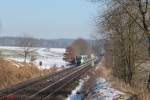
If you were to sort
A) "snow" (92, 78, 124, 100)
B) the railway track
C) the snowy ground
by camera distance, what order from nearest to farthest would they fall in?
the snowy ground → "snow" (92, 78, 124, 100) → the railway track

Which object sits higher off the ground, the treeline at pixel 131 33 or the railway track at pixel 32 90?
the treeline at pixel 131 33

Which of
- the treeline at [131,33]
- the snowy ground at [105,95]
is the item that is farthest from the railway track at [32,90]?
the treeline at [131,33]

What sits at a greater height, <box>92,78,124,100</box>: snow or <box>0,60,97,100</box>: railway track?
<box>92,78,124,100</box>: snow

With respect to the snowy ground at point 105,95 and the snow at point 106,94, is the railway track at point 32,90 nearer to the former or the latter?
the snowy ground at point 105,95

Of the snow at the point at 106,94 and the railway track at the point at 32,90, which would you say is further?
the railway track at the point at 32,90

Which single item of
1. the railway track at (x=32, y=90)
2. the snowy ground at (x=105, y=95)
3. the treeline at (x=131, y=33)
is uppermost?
the treeline at (x=131, y=33)

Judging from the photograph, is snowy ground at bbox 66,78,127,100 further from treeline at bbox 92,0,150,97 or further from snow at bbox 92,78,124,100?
treeline at bbox 92,0,150,97

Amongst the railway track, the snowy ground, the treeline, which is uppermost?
the treeline

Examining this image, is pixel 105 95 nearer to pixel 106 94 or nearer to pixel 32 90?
pixel 106 94

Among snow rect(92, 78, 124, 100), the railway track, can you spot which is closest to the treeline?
snow rect(92, 78, 124, 100)

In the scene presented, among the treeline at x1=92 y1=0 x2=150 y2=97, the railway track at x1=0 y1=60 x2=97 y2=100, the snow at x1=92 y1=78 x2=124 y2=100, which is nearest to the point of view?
the snow at x1=92 y1=78 x2=124 y2=100

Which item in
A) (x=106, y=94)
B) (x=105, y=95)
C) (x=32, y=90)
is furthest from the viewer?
(x=32, y=90)

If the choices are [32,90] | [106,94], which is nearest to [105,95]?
[106,94]

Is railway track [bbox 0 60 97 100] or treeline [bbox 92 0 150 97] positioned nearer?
treeline [bbox 92 0 150 97]
